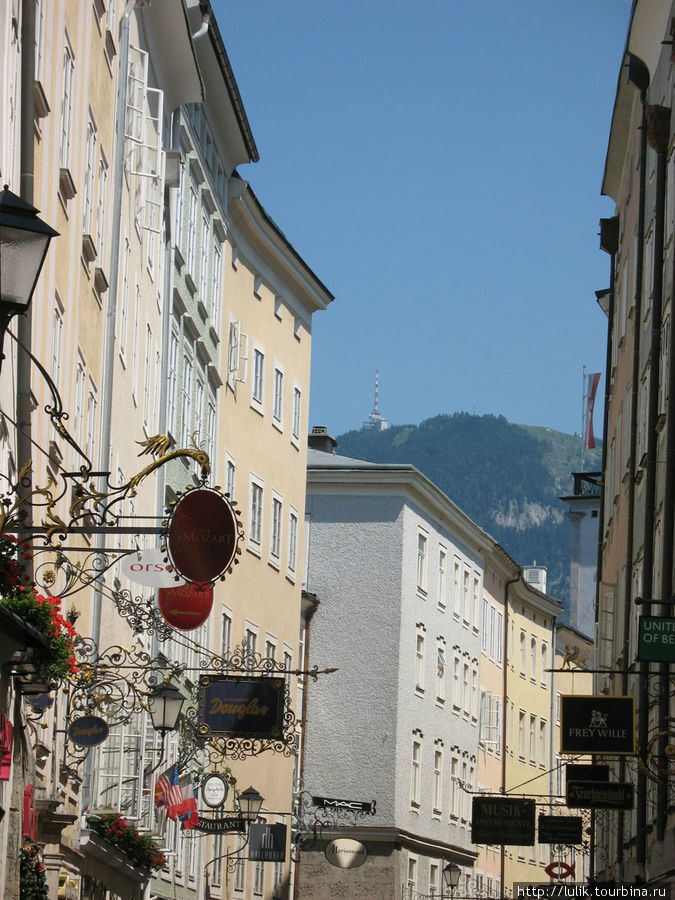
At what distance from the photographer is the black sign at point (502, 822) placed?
3934 cm

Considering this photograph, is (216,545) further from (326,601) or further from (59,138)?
(326,601)

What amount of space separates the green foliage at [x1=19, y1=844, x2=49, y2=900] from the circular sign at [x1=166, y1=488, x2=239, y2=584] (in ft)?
14.2

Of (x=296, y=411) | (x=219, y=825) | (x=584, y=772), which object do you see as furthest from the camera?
(x=296, y=411)

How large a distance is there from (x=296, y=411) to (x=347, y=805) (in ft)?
43.5

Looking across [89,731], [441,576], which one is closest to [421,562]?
[441,576]

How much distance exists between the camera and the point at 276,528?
48562mm

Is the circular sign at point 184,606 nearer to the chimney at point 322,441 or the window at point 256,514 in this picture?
the window at point 256,514

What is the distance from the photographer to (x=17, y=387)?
18234mm

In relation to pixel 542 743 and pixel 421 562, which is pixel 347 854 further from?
pixel 542 743

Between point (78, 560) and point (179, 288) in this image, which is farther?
point (179, 288)

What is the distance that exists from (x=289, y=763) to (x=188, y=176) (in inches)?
751

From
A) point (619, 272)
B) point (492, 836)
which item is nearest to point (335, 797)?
point (492, 836)

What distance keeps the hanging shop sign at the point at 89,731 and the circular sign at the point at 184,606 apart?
3.97 m

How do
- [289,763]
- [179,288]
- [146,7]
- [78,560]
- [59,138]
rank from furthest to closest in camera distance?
[289,763] < [179,288] < [146,7] < [78,560] < [59,138]
